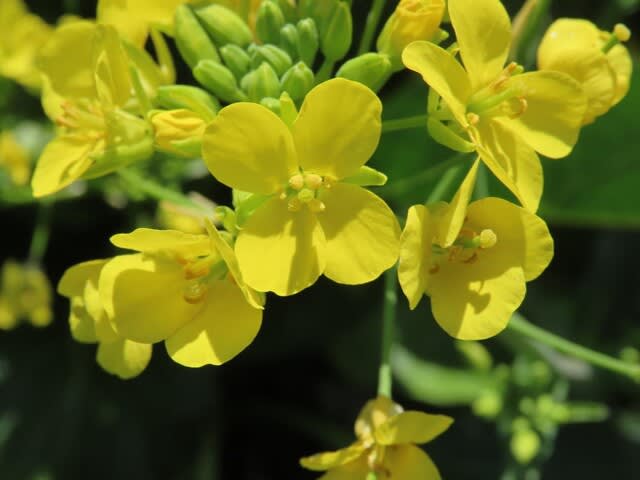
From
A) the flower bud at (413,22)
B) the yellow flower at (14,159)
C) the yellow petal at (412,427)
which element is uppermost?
the flower bud at (413,22)

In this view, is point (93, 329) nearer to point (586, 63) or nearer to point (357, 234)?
Result: point (357, 234)

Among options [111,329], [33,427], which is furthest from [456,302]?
[33,427]

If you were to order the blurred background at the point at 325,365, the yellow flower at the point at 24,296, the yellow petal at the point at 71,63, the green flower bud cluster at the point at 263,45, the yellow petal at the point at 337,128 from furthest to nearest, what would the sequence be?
the yellow flower at the point at 24,296 → the blurred background at the point at 325,365 → the yellow petal at the point at 71,63 → the green flower bud cluster at the point at 263,45 → the yellow petal at the point at 337,128

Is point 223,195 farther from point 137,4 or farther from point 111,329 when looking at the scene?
point 111,329

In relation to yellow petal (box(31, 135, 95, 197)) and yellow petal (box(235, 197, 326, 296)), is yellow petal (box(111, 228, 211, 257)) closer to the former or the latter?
yellow petal (box(235, 197, 326, 296))

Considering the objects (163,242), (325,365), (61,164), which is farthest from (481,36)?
(325,365)

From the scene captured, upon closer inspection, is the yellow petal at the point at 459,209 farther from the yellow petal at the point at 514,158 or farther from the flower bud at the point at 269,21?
the flower bud at the point at 269,21

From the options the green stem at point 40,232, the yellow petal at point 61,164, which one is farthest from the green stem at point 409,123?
the green stem at point 40,232
